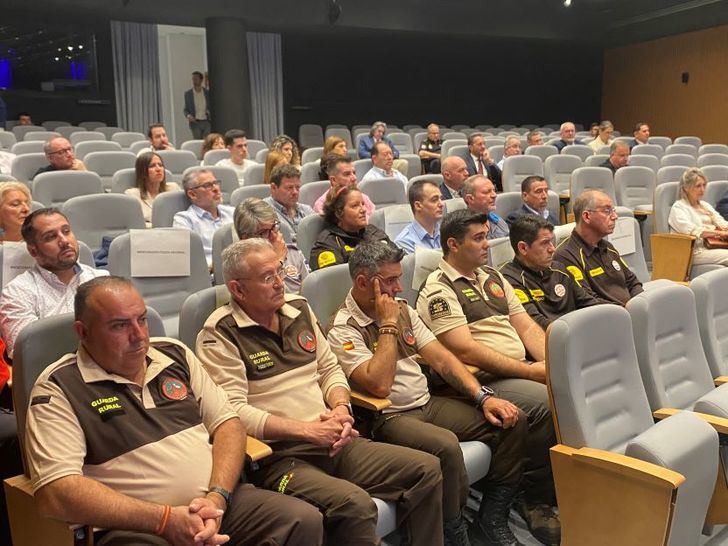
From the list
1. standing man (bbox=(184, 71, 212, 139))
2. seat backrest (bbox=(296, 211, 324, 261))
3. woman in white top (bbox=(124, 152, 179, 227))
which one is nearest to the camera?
seat backrest (bbox=(296, 211, 324, 261))

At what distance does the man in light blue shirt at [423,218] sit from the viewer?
3.78 meters

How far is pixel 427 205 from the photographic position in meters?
3.79

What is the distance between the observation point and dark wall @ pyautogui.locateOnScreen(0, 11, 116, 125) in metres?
9.66

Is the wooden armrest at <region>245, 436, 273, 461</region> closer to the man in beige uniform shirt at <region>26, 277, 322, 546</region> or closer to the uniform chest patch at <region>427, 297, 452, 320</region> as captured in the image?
the man in beige uniform shirt at <region>26, 277, 322, 546</region>

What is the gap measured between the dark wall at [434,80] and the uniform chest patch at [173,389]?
9692 millimetres

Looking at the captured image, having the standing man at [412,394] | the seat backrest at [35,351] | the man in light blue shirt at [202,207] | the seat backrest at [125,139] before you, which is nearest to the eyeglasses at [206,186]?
the man in light blue shirt at [202,207]

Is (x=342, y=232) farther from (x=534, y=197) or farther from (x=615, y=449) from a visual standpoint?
(x=615, y=449)

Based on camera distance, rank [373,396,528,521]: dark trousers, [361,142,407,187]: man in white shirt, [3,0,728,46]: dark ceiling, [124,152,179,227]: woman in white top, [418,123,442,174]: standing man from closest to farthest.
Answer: [373,396,528,521]: dark trousers
[124,152,179,227]: woman in white top
[361,142,407,187]: man in white shirt
[418,123,442,174]: standing man
[3,0,728,46]: dark ceiling

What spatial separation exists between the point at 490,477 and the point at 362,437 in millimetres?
461

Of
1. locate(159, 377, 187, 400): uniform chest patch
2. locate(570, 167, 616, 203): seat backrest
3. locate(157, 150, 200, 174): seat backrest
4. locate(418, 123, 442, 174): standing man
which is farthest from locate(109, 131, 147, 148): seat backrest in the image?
locate(159, 377, 187, 400): uniform chest patch

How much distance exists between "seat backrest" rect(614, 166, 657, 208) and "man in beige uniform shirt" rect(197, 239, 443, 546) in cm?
447

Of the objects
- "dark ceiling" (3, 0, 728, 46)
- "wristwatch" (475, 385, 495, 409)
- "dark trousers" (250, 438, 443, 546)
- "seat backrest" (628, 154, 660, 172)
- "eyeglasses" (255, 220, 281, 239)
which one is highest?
"dark ceiling" (3, 0, 728, 46)

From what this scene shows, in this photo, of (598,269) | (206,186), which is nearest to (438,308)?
(598,269)

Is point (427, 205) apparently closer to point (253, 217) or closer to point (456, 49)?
point (253, 217)
